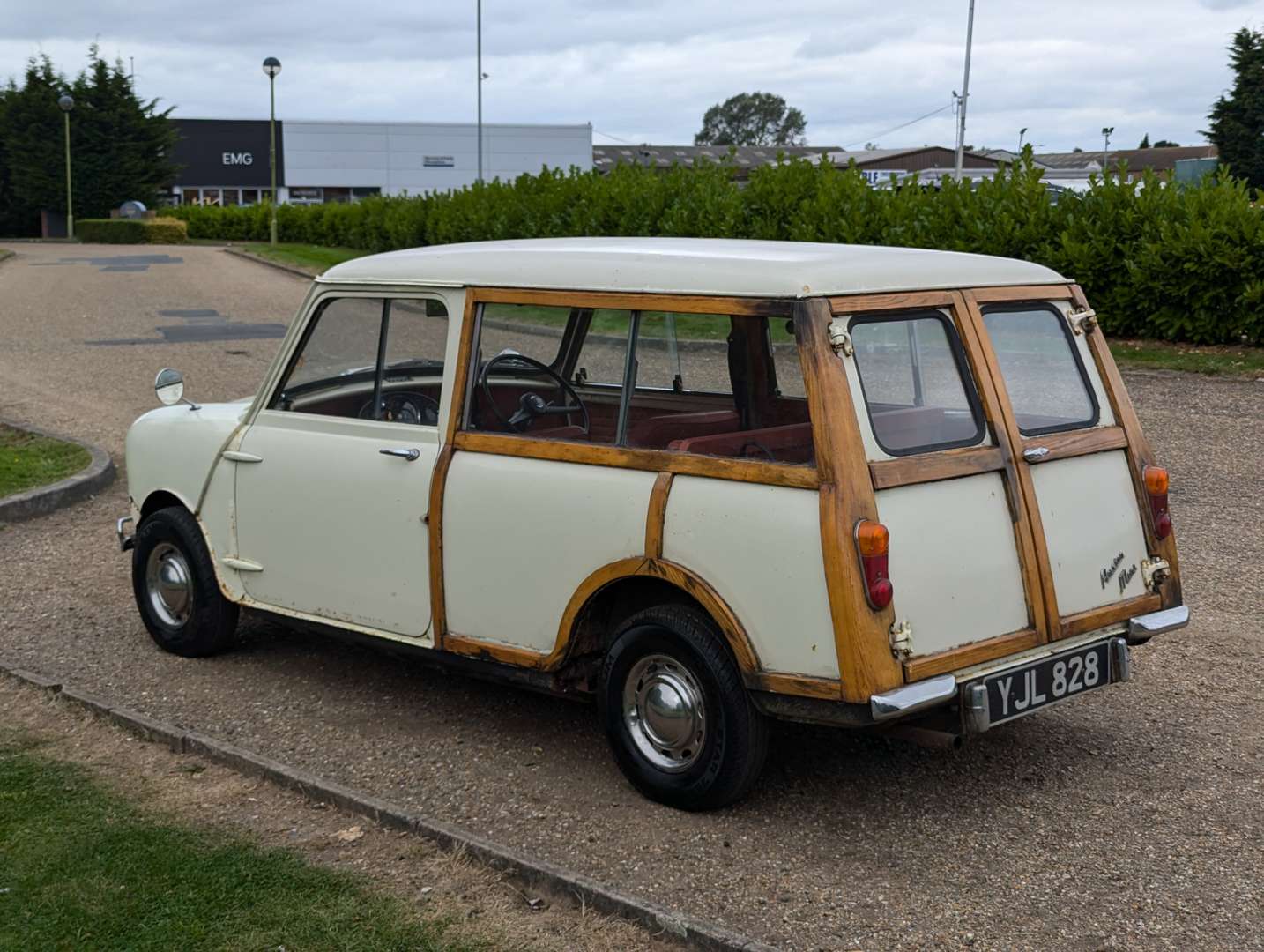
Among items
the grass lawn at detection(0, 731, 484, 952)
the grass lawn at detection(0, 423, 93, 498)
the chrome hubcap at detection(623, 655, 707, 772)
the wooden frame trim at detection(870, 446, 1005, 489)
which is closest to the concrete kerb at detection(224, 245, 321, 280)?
the grass lawn at detection(0, 423, 93, 498)

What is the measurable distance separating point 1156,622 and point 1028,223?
11.7 metres

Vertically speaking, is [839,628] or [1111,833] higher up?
[839,628]

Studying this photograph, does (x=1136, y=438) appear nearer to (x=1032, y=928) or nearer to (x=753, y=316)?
(x=753, y=316)

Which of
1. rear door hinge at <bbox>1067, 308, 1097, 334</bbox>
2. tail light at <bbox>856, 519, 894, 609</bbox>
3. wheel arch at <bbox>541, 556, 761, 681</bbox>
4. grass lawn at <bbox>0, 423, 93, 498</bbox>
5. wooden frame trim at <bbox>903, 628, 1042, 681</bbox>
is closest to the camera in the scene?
tail light at <bbox>856, 519, 894, 609</bbox>

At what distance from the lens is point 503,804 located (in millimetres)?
4688

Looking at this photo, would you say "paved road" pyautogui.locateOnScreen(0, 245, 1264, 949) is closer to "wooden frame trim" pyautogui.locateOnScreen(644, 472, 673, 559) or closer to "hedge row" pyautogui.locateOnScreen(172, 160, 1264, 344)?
"wooden frame trim" pyautogui.locateOnScreen(644, 472, 673, 559)

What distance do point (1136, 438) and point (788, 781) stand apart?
1.68 m

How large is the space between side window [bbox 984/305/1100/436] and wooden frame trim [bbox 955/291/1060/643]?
0.24ft

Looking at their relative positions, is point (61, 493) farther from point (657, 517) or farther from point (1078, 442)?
point (1078, 442)

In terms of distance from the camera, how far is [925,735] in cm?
442

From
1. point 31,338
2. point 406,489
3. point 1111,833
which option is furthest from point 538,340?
point 31,338

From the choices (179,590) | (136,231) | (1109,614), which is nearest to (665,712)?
(1109,614)

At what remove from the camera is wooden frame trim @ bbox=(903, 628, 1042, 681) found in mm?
4133

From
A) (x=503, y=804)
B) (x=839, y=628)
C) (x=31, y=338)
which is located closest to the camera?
(x=839, y=628)
